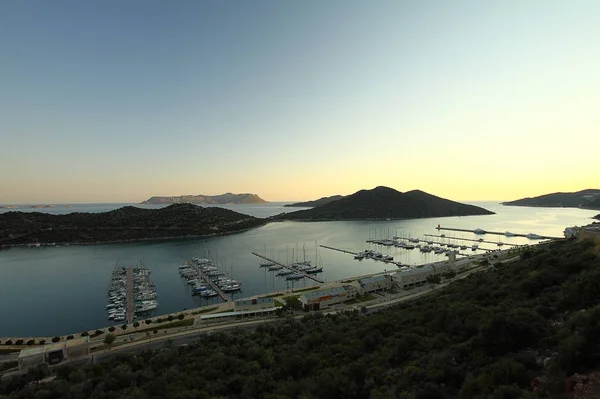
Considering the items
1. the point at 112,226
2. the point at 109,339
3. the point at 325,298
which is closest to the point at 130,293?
Result: the point at 109,339

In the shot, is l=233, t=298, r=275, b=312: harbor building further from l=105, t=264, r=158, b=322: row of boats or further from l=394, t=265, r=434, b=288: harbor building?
l=394, t=265, r=434, b=288: harbor building

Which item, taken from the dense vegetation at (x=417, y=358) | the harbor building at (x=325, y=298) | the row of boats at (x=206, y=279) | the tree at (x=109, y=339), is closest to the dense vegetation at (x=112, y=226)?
the row of boats at (x=206, y=279)

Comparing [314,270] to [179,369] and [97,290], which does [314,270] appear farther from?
[179,369]

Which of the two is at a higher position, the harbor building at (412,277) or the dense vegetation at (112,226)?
the dense vegetation at (112,226)

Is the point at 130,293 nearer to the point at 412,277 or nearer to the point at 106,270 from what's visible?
the point at 106,270

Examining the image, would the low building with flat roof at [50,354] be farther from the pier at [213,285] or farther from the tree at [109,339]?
the pier at [213,285]

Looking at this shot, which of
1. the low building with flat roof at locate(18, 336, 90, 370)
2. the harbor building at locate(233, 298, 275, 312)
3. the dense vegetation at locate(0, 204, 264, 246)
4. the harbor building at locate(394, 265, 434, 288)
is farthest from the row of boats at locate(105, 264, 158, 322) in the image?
the dense vegetation at locate(0, 204, 264, 246)

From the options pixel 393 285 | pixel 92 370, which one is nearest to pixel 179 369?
pixel 92 370
